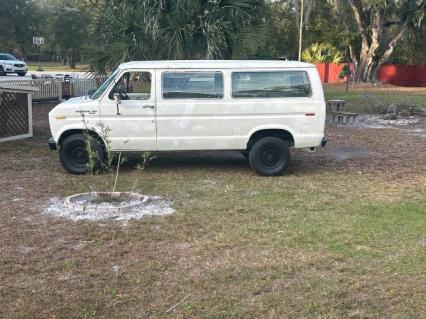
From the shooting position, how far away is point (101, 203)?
687cm

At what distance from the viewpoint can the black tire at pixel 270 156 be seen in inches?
346

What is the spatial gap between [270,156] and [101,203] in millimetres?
3091

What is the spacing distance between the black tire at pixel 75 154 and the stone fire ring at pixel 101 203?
1.60 metres

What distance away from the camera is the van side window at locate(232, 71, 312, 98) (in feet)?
28.6

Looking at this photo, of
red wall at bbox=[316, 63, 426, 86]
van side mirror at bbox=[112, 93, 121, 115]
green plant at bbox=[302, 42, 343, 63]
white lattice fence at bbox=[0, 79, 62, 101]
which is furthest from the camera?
green plant at bbox=[302, 42, 343, 63]

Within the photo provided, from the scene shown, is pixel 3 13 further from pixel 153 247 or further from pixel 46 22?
pixel 153 247

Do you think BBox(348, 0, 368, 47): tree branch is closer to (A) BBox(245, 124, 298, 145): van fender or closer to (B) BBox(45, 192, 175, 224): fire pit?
(A) BBox(245, 124, 298, 145): van fender

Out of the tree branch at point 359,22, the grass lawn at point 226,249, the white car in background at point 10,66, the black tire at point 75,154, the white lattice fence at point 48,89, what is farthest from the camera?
the white car in background at point 10,66

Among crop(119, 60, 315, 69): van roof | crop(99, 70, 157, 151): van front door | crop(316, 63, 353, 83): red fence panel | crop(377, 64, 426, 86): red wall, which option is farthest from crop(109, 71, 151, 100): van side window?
crop(377, 64, 426, 86): red wall

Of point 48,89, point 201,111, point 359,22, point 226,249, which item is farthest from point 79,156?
point 359,22

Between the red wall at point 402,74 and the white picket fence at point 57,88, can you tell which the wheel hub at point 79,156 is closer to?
the white picket fence at point 57,88

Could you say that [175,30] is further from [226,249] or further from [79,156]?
[226,249]

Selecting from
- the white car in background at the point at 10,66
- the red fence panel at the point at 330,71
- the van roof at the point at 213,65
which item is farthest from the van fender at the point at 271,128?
the white car in background at the point at 10,66

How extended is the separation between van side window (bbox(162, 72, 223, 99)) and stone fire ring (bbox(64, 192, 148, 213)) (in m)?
2.14
